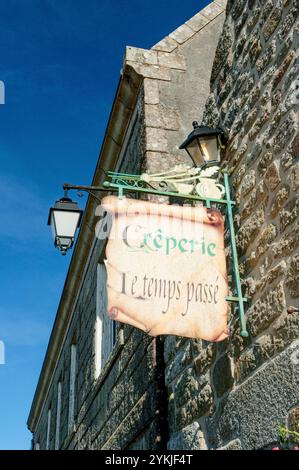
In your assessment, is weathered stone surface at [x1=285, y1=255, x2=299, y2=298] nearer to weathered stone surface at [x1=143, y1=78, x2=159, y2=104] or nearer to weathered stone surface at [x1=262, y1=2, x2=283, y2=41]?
weathered stone surface at [x1=262, y1=2, x2=283, y2=41]

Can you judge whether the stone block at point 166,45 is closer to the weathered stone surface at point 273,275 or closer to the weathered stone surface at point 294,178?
the weathered stone surface at point 294,178

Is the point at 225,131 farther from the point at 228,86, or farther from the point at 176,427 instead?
the point at 176,427

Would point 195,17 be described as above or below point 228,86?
above

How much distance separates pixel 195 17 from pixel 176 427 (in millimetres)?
5617

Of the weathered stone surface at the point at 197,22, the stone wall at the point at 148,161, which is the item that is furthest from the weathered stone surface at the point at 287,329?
the weathered stone surface at the point at 197,22

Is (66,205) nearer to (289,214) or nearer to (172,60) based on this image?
(289,214)

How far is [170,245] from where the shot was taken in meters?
3.69

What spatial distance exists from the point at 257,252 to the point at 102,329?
5.24 m

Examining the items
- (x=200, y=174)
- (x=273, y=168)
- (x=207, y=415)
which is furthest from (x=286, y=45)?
(x=207, y=415)

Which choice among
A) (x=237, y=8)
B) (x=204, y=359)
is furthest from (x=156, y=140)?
(x=204, y=359)

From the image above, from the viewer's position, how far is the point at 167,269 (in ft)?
11.9

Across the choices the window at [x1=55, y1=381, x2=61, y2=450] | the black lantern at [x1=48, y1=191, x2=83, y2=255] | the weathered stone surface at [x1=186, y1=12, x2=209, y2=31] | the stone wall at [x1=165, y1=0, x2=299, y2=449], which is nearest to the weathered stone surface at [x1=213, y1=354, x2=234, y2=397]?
the stone wall at [x1=165, y1=0, x2=299, y2=449]

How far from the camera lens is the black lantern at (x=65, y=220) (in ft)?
17.5

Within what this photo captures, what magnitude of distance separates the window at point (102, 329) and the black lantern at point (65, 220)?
2.87 metres
